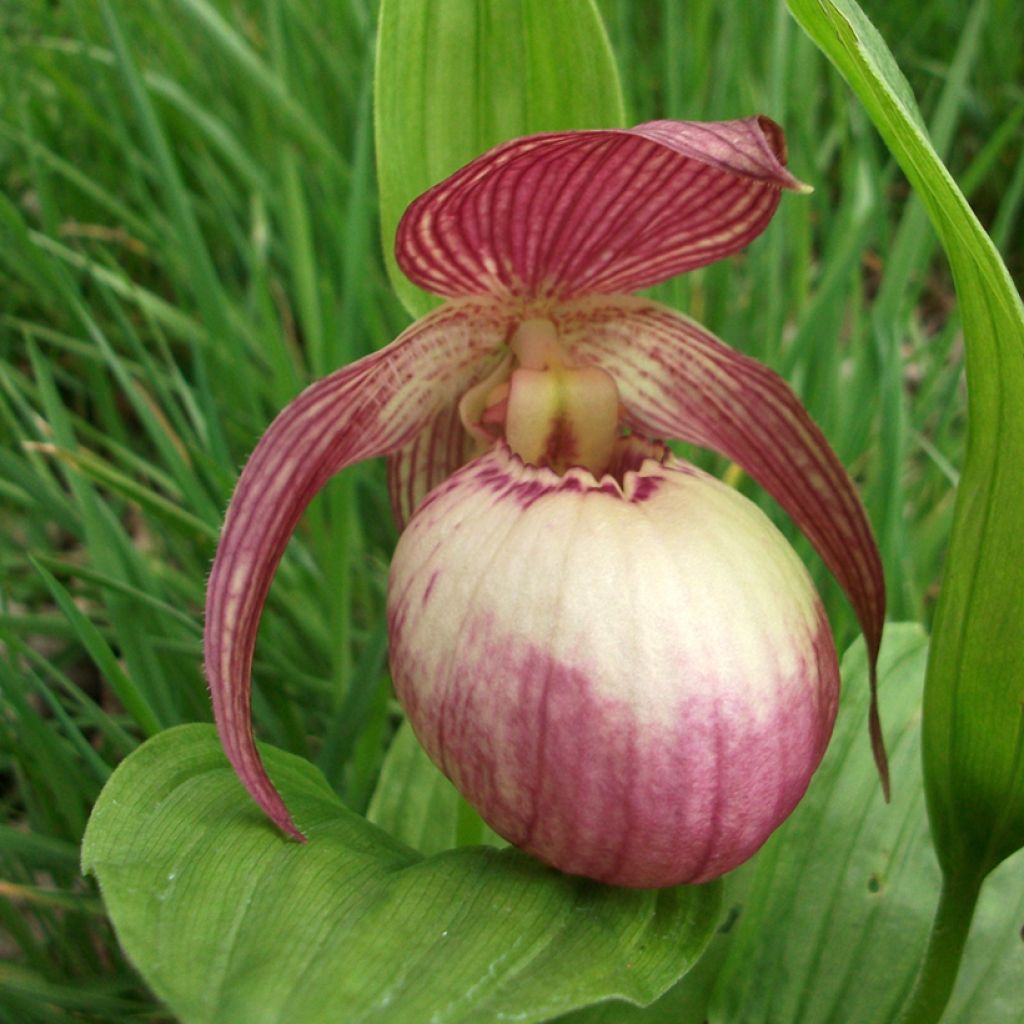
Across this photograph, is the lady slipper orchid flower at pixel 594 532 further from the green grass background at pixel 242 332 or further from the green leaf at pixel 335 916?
the green grass background at pixel 242 332

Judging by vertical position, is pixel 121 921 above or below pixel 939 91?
below

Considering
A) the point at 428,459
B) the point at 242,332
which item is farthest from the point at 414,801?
the point at 242,332

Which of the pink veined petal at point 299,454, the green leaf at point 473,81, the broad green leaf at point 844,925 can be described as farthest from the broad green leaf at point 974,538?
the pink veined petal at point 299,454

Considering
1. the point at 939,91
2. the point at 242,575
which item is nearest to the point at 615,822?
the point at 242,575

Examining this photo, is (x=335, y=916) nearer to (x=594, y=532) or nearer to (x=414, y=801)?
(x=594, y=532)

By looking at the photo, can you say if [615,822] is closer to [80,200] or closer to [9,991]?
[9,991]

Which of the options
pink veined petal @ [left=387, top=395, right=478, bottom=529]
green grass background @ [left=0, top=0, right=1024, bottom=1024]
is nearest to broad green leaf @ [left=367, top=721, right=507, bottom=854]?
green grass background @ [left=0, top=0, right=1024, bottom=1024]

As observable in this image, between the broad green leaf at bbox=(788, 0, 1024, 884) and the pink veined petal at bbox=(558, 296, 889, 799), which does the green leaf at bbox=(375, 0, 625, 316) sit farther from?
the broad green leaf at bbox=(788, 0, 1024, 884)
